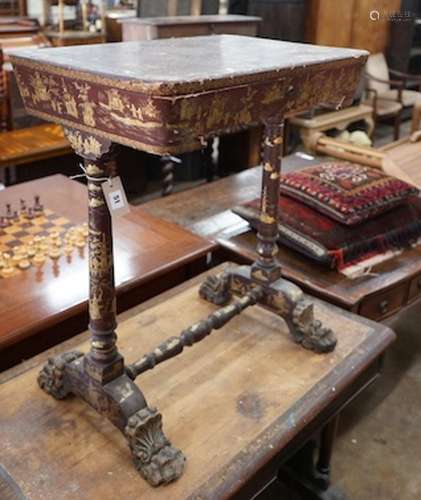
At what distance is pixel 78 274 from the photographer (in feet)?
5.53

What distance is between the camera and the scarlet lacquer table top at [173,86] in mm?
843

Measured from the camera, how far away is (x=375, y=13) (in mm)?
4953

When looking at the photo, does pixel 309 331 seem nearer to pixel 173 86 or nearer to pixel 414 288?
pixel 414 288

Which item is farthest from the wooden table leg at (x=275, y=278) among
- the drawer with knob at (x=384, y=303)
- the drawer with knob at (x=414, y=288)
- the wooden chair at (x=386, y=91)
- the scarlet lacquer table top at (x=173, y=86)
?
the wooden chair at (x=386, y=91)

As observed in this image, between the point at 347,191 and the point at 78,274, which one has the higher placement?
the point at 347,191

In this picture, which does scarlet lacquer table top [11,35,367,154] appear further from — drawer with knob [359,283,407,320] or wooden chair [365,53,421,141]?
wooden chair [365,53,421,141]

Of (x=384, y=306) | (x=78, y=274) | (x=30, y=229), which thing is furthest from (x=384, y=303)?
(x=30, y=229)

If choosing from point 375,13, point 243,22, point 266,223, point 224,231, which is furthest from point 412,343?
point 375,13

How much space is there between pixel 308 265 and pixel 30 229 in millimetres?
888

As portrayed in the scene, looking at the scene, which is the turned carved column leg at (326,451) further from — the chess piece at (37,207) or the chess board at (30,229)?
the chess piece at (37,207)

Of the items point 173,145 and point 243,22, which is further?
point 243,22

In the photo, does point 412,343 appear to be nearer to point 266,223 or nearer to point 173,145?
point 266,223

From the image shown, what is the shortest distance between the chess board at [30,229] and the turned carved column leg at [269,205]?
2.48 ft

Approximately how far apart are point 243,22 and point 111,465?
3054 mm
